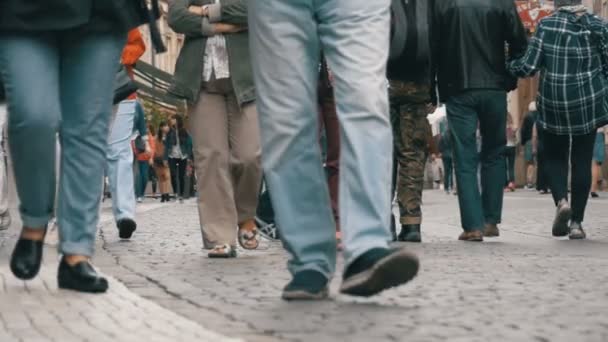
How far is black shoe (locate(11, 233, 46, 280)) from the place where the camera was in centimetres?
602

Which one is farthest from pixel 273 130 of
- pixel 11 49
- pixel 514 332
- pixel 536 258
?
pixel 536 258

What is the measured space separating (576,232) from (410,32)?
198 centimetres

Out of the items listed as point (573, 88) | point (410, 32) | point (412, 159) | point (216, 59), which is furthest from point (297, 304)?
point (573, 88)

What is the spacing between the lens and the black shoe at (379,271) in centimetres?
523

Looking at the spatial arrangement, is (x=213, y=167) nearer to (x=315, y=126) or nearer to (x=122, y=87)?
(x=122, y=87)

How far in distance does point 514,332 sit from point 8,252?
15.6 feet

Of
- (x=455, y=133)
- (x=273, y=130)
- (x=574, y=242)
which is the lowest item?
(x=574, y=242)

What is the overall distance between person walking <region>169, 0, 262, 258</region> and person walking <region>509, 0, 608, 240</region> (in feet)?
9.57

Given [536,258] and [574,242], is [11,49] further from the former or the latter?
[574,242]

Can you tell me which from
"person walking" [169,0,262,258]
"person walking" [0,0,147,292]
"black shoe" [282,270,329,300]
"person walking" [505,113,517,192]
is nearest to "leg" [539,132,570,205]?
"person walking" [169,0,262,258]

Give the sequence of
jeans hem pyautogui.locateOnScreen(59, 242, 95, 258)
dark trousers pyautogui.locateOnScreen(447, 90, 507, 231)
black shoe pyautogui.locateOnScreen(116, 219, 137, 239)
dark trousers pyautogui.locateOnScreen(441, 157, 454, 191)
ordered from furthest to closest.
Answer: dark trousers pyautogui.locateOnScreen(441, 157, 454, 191) < black shoe pyautogui.locateOnScreen(116, 219, 137, 239) < dark trousers pyautogui.locateOnScreen(447, 90, 507, 231) < jeans hem pyautogui.locateOnScreen(59, 242, 95, 258)

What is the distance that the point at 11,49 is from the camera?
5.95 metres

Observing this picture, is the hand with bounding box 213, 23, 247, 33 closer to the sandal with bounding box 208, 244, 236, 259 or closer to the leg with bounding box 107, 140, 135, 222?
the sandal with bounding box 208, 244, 236, 259

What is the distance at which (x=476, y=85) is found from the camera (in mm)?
10719
